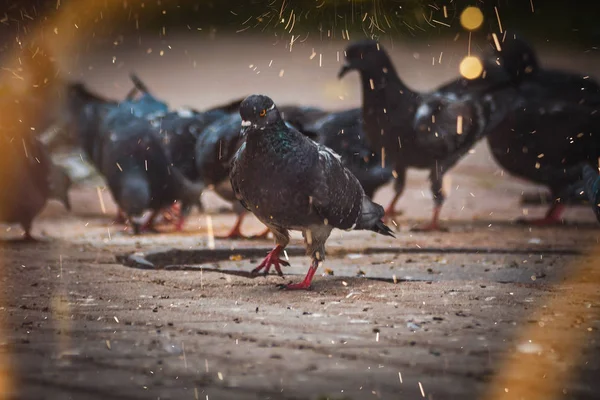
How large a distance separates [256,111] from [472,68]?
4.83 m

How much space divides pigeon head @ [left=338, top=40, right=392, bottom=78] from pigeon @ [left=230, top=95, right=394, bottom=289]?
2.71 m

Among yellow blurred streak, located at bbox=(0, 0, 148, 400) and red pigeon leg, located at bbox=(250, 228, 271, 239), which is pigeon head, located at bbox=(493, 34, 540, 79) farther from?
yellow blurred streak, located at bbox=(0, 0, 148, 400)

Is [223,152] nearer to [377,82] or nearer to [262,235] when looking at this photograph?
[262,235]

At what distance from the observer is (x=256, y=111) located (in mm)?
4672

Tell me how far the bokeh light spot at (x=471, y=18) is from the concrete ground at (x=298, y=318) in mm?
5164

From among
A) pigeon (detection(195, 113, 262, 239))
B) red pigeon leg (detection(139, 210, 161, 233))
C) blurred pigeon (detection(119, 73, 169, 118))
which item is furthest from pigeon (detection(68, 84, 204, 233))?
pigeon (detection(195, 113, 262, 239))

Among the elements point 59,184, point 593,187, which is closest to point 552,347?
point 593,187

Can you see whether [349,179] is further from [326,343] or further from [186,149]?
[186,149]

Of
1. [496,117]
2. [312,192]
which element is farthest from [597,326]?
[496,117]

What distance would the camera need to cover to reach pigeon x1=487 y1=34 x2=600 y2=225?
828 centimetres

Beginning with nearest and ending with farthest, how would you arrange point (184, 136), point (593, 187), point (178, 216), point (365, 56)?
point (593, 187) → point (365, 56) → point (184, 136) → point (178, 216)

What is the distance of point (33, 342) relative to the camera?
3.76 m

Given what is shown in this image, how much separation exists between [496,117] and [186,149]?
2.97 meters

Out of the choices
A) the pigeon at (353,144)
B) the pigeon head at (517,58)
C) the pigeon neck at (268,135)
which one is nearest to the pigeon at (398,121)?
the pigeon at (353,144)
